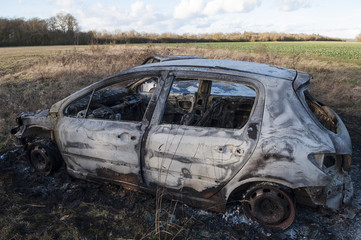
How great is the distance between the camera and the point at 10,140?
5.04 m

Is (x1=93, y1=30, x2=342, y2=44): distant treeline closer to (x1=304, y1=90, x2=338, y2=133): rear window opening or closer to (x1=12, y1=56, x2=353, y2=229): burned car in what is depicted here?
(x1=12, y1=56, x2=353, y2=229): burned car

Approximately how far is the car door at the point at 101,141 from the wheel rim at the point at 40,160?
43 cm

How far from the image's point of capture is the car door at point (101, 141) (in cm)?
277

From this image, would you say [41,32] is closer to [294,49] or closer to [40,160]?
[294,49]

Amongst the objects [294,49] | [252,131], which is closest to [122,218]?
[252,131]

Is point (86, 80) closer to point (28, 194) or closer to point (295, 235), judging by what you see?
point (28, 194)

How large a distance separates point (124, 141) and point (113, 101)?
1291 millimetres

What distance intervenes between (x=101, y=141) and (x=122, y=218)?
0.87 meters

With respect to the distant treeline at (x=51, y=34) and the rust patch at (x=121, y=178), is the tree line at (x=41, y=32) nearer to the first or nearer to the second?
the distant treeline at (x=51, y=34)

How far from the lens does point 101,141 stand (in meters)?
2.90

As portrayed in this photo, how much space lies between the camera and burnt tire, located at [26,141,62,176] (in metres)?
3.48

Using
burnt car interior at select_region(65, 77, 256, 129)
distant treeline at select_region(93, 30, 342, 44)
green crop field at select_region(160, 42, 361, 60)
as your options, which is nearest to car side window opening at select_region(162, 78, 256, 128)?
burnt car interior at select_region(65, 77, 256, 129)

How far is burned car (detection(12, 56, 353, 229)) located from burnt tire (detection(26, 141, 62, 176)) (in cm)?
28

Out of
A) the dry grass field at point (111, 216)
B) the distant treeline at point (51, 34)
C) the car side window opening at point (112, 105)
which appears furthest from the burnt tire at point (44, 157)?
the distant treeline at point (51, 34)
